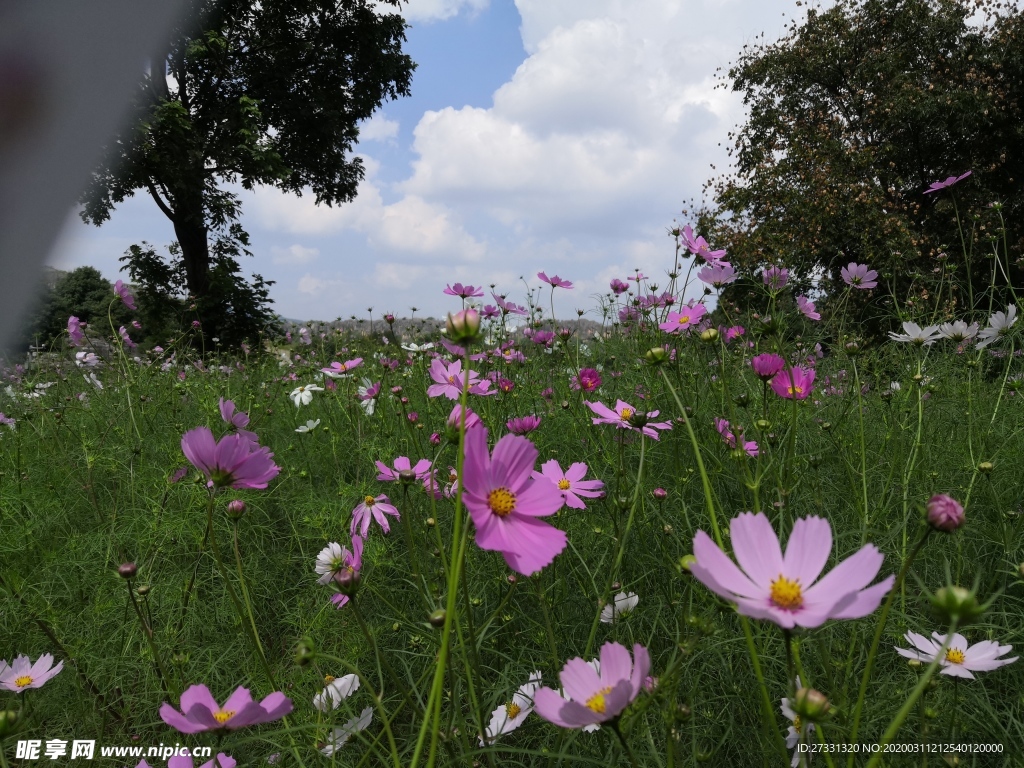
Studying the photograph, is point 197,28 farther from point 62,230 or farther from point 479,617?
point 479,617

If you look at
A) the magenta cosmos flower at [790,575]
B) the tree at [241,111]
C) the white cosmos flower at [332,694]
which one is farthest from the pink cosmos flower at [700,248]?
the tree at [241,111]

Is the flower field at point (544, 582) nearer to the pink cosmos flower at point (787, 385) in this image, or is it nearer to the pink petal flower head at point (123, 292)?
the pink cosmos flower at point (787, 385)

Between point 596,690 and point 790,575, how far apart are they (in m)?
0.19

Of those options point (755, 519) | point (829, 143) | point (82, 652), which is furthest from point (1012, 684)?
point (829, 143)

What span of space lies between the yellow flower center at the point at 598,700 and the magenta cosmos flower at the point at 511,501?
0.40ft

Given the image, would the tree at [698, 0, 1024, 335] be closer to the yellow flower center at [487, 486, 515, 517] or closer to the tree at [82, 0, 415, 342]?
the tree at [82, 0, 415, 342]

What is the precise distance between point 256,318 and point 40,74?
3655 mm

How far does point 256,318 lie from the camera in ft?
29.2

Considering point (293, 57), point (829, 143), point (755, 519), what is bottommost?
point (755, 519)

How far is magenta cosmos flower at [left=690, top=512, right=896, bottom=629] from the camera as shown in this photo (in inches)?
14.4

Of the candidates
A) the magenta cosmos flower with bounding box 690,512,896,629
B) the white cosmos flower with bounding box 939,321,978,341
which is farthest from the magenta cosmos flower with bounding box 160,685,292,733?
the white cosmos flower with bounding box 939,321,978,341

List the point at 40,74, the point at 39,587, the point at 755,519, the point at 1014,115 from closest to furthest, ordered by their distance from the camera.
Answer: the point at 755,519, the point at 39,587, the point at 40,74, the point at 1014,115

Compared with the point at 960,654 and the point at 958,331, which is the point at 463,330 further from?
the point at 958,331

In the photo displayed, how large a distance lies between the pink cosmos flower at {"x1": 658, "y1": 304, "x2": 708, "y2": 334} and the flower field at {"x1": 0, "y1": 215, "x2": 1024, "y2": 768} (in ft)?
0.08
